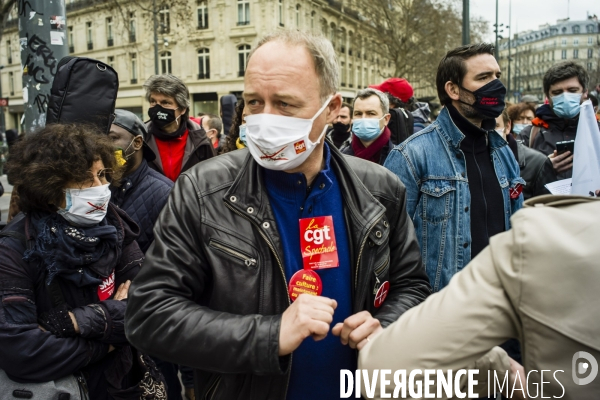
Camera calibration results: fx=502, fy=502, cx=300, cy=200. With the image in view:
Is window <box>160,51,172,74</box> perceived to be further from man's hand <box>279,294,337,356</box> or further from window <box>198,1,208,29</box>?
man's hand <box>279,294,337,356</box>

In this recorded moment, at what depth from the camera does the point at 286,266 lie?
1.64 metres

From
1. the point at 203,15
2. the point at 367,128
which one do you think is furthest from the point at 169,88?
the point at 203,15

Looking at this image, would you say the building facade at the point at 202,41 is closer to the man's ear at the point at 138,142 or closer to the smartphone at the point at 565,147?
the man's ear at the point at 138,142

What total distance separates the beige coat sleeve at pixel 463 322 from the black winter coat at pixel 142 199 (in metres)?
2.30

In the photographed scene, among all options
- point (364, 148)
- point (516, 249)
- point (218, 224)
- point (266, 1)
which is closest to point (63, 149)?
point (218, 224)

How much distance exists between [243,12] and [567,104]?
32.6 m

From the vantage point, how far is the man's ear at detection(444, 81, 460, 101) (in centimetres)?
304

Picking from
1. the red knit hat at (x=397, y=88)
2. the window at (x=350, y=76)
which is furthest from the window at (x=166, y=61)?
the red knit hat at (x=397, y=88)

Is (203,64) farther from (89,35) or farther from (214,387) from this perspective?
(214,387)

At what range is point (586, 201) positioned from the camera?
1.04 m

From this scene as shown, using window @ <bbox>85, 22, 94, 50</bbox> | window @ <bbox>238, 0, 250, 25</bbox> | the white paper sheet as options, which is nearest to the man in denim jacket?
the white paper sheet

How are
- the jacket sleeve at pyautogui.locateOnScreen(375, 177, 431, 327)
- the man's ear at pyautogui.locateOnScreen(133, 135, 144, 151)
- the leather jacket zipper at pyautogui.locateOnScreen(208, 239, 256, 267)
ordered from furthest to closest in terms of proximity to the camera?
1. the man's ear at pyautogui.locateOnScreen(133, 135, 144, 151)
2. the jacket sleeve at pyautogui.locateOnScreen(375, 177, 431, 327)
3. the leather jacket zipper at pyautogui.locateOnScreen(208, 239, 256, 267)

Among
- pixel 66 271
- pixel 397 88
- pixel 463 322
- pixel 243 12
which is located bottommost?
pixel 66 271

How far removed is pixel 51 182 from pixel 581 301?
205 cm
